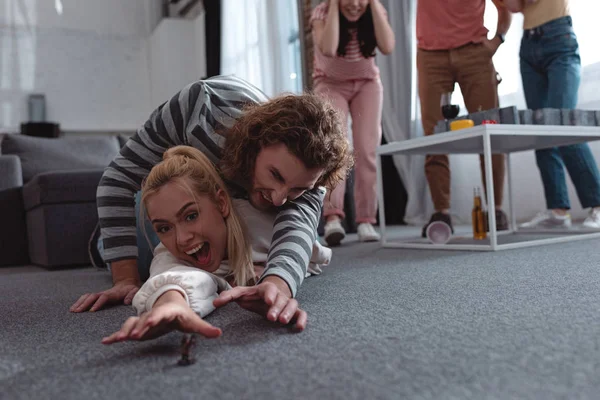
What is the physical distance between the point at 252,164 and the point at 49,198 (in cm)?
158

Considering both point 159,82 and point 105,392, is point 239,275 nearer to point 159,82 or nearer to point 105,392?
point 105,392

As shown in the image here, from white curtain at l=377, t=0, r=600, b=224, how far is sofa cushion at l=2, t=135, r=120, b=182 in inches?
78.0

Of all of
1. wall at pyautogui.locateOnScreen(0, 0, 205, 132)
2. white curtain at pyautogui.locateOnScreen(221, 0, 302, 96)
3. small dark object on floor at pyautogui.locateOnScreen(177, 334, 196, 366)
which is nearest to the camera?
small dark object on floor at pyautogui.locateOnScreen(177, 334, 196, 366)

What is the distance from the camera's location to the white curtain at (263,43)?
5.03 metres

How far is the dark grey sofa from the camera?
92.9 inches

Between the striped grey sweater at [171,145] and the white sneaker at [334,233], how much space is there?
1.14 m

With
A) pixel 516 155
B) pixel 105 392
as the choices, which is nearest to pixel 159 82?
pixel 516 155

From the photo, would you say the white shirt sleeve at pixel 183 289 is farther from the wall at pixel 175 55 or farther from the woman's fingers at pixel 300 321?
the wall at pixel 175 55

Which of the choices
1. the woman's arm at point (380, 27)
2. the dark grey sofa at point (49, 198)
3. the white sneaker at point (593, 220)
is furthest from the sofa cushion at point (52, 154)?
the white sneaker at point (593, 220)

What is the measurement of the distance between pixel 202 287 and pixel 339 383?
42cm

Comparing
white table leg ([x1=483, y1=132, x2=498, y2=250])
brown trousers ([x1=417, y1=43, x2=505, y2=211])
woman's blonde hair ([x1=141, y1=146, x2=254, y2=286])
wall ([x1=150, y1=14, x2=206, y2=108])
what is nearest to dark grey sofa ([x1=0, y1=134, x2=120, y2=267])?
woman's blonde hair ([x1=141, y1=146, x2=254, y2=286])

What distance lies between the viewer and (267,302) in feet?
2.79

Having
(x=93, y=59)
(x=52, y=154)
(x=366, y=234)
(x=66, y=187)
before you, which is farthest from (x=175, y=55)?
(x=366, y=234)

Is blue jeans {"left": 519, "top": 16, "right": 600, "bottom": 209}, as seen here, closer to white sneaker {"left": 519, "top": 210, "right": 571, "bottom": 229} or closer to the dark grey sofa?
white sneaker {"left": 519, "top": 210, "right": 571, "bottom": 229}
